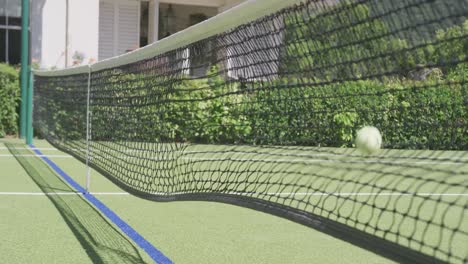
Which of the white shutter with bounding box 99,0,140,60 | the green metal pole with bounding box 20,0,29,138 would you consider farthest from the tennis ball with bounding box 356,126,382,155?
the white shutter with bounding box 99,0,140,60

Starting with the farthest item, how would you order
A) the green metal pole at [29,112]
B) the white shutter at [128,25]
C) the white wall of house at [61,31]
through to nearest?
1. the white shutter at [128,25]
2. the white wall of house at [61,31]
3. the green metal pole at [29,112]

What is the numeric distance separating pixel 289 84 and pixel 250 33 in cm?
43

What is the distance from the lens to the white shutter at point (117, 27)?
61.5 feet

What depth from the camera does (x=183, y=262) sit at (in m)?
4.24

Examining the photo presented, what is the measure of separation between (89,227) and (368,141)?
2.54m

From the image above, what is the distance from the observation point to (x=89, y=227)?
5285mm

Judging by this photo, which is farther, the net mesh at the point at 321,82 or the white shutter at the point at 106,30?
the white shutter at the point at 106,30

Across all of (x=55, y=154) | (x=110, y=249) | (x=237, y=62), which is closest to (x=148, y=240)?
(x=110, y=249)

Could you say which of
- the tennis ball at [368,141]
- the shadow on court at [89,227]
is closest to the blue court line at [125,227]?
the shadow on court at [89,227]

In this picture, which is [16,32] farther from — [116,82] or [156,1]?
[116,82]

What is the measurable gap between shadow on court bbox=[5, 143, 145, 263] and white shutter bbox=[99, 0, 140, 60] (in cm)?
1072

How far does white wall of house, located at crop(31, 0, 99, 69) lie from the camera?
1641 cm

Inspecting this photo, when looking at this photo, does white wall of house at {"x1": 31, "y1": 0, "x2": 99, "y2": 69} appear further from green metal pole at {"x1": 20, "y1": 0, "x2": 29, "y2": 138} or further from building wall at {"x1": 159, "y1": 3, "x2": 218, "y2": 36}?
building wall at {"x1": 159, "y1": 3, "x2": 218, "y2": 36}

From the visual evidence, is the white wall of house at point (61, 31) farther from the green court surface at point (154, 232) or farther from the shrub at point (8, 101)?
the green court surface at point (154, 232)
